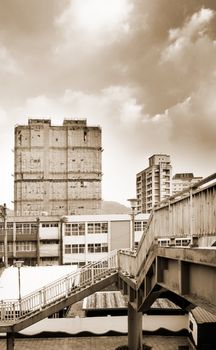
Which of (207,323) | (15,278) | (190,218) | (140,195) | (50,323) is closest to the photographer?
(190,218)

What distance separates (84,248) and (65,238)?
3.00 m

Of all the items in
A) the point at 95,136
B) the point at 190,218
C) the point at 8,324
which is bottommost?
the point at 8,324

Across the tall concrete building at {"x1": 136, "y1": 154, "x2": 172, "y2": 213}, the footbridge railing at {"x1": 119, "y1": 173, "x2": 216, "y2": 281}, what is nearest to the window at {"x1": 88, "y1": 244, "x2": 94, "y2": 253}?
the footbridge railing at {"x1": 119, "y1": 173, "x2": 216, "y2": 281}

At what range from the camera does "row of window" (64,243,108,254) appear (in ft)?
160

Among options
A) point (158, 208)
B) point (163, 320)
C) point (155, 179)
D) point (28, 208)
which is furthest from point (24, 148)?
point (158, 208)

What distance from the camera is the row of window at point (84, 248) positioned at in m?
48.6

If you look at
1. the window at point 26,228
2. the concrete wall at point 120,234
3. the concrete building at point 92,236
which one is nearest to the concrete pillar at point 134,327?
the concrete building at point 92,236

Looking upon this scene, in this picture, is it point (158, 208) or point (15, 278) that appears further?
point (15, 278)

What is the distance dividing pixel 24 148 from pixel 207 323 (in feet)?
237

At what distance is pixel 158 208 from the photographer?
9969 mm

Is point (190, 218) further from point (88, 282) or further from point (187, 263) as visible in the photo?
point (88, 282)

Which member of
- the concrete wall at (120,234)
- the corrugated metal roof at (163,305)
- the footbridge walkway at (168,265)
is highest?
the footbridge walkway at (168,265)

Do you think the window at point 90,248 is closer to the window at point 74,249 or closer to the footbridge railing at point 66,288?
the window at point 74,249

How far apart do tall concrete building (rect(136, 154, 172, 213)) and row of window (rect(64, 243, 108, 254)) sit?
75.0m
